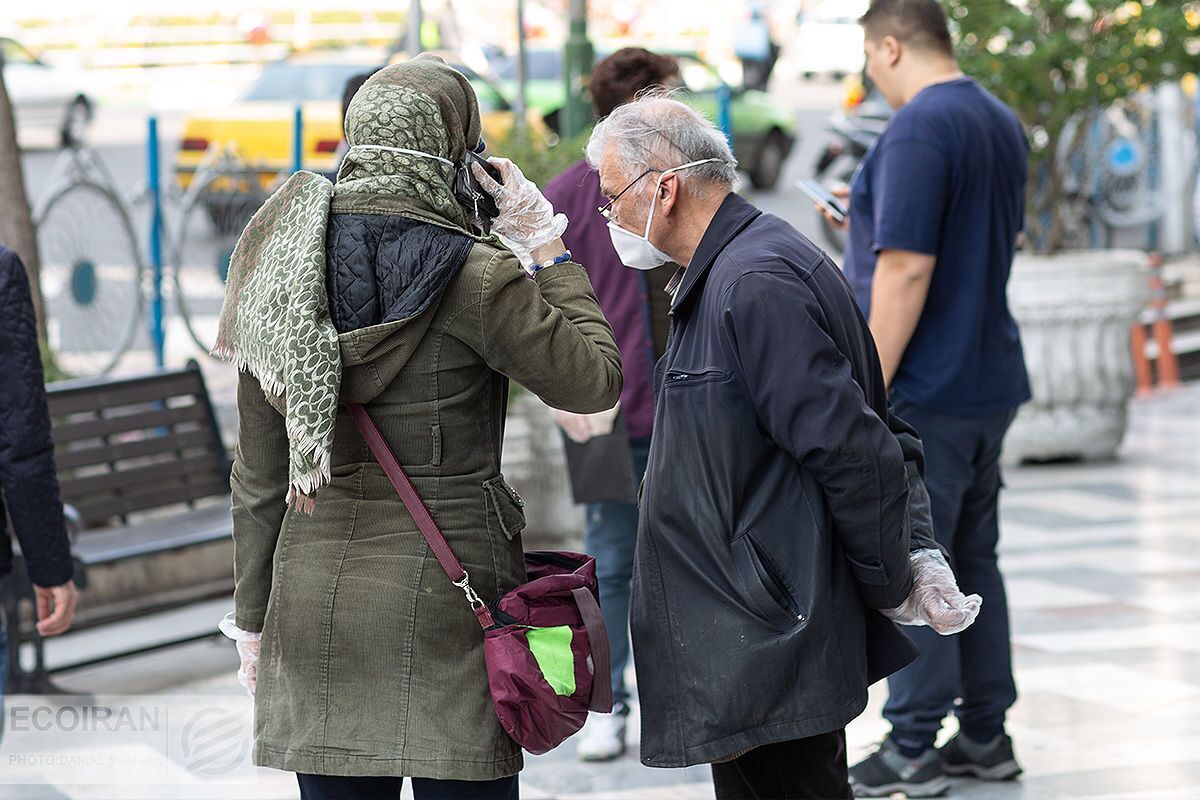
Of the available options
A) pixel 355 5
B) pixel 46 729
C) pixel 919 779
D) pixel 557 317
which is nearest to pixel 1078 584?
pixel 919 779

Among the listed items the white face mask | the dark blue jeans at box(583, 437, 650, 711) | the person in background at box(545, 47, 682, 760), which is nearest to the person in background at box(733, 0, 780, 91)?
the person in background at box(545, 47, 682, 760)

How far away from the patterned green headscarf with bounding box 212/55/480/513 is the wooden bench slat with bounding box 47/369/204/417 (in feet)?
10.3

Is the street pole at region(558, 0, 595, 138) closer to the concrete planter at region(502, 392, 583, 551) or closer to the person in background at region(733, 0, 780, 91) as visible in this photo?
the concrete planter at region(502, 392, 583, 551)

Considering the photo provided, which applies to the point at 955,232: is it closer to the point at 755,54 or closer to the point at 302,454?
the point at 302,454

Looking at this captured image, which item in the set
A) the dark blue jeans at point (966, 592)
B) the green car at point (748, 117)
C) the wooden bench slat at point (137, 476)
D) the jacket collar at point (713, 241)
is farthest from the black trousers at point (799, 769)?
the green car at point (748, 117)

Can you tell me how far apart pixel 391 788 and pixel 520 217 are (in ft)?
3.24

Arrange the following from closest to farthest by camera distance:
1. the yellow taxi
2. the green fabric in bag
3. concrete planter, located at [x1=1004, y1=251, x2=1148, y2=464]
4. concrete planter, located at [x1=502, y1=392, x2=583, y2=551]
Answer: the green fabric in bag, concrete planter, located at [x1=502, y1=392, x2=583, y2=551], concrete planter, located at [x1=1004, y1=251, x2=1148, y2=464], the yellow taxi

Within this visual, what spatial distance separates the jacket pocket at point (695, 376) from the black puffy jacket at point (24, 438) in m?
1.53

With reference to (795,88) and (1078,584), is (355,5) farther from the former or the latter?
(1078,584)

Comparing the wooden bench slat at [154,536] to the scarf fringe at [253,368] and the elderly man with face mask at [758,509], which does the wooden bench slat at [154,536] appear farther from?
the elderly man with face mask at [758,509]

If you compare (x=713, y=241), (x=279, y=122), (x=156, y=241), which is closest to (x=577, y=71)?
(x=156, y=241)

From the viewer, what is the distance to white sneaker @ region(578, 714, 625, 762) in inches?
184

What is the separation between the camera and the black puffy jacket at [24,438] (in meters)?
3.59

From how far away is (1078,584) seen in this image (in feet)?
21.5
